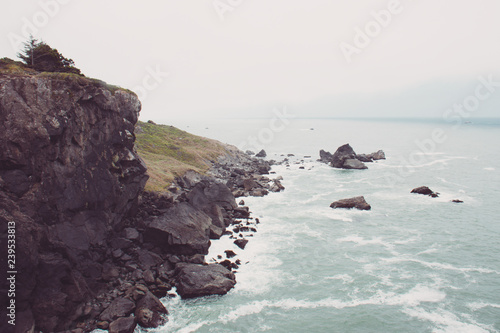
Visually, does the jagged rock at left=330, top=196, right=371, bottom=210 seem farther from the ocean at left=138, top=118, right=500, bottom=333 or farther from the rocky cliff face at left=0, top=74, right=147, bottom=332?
the rocky cliff face at left=0, top=74, right=147, bottom=332

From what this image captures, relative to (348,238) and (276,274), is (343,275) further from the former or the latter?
(348,238)

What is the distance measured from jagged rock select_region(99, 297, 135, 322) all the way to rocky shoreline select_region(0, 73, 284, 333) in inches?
3.4

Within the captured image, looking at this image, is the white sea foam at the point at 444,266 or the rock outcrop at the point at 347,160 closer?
the white sea foam at the point at 444,266

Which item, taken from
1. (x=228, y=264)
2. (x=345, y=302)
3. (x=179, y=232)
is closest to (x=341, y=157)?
(x=228, y=264)

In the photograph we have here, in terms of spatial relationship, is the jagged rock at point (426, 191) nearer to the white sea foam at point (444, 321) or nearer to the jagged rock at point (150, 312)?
the white sea foam at point (444, 321)

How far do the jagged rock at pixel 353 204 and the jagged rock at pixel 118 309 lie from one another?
4369cm

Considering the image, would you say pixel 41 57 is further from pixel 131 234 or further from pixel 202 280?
pixel 202 280

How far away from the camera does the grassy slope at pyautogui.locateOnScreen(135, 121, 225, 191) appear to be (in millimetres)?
57769

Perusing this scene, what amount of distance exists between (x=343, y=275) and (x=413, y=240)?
16.5 meters

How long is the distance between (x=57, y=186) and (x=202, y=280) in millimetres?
16828

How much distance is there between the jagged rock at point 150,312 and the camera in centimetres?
2661

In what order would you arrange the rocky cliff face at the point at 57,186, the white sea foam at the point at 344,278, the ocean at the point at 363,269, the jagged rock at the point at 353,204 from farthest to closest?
the jagged rock at the point at 353,204
the white sea foam at the point at 344,278
the ocean at the point at 363,269
the rocky cliff face at the point at 57,186

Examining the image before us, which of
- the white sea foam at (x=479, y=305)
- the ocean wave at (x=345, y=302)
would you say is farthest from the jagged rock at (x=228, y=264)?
the white sea foam at (x=479, y=305)

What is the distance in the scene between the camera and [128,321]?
2592cm
